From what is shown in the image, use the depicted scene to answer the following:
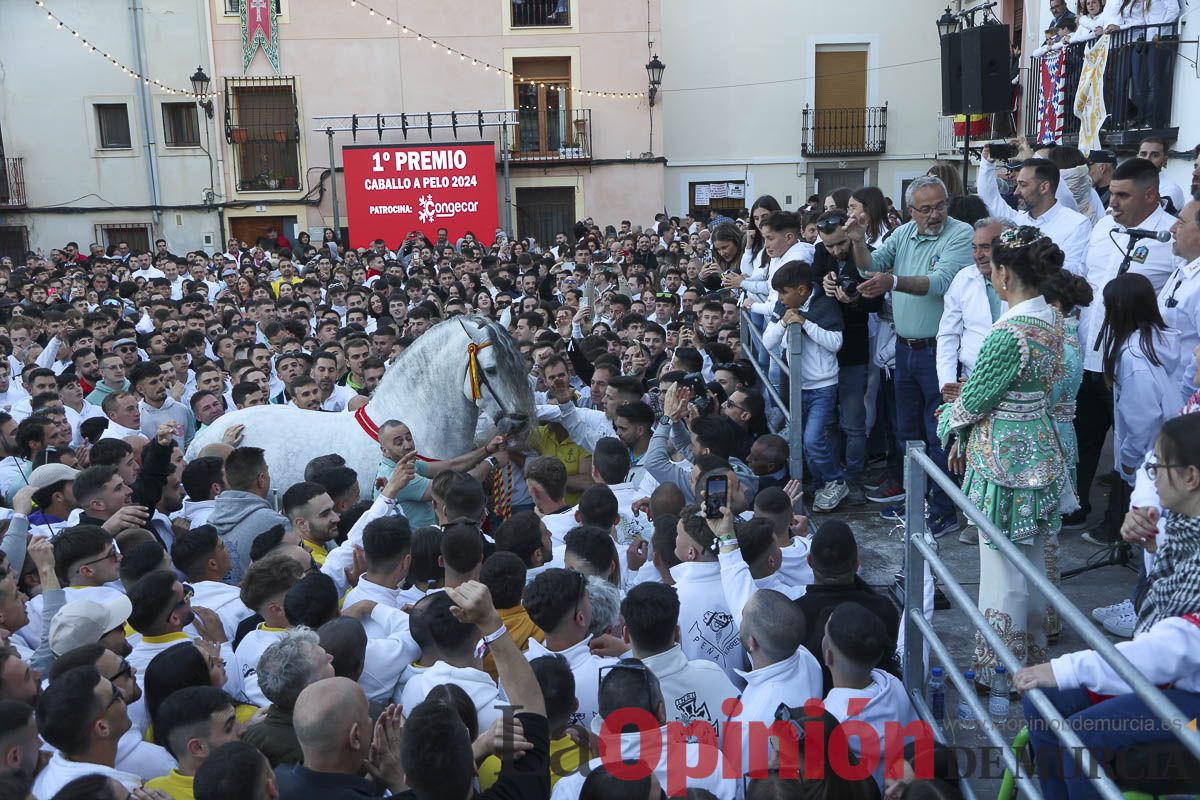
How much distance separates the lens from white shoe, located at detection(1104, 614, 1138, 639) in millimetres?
4832

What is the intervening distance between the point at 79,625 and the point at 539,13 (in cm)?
2387

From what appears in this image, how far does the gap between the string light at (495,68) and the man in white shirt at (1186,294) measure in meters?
21.0

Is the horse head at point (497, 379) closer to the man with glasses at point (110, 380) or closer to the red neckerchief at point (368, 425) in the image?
the red neckerchief at point (368, 425)

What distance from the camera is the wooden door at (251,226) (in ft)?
83.7

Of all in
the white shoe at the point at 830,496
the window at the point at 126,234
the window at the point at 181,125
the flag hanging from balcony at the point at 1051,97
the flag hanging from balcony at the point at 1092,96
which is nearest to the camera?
the white shoe at the point at 830,496

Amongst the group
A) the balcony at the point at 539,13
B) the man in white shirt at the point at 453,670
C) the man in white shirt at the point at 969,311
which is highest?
the balcony at the point at 539,13

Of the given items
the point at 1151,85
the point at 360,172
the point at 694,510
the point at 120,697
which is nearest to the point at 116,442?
the point at 120,697

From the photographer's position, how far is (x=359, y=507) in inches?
217

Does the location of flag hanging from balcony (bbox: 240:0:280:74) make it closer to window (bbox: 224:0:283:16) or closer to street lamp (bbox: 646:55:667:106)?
window (bbox: 224:0:283:16)

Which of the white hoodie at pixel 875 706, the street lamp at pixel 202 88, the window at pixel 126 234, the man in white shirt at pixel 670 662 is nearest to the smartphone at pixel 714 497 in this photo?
the man in white shirt at pixel 670 662

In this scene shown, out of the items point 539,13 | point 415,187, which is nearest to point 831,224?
point 415,187

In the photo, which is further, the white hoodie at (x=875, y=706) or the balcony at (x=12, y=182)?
the balcony at (x=12, y=182)

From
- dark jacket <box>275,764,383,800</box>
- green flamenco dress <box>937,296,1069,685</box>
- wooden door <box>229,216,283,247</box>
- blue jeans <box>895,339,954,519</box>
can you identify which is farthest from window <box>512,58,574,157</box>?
dark jacket <box>275,764,383,800</box>

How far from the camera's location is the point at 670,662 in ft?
12.0
